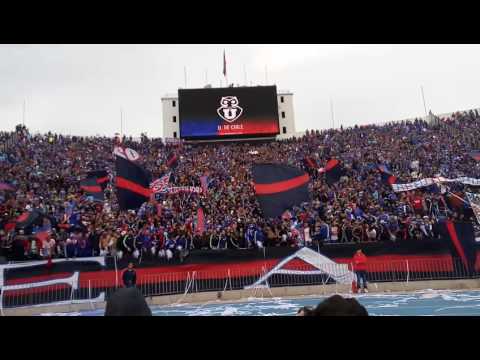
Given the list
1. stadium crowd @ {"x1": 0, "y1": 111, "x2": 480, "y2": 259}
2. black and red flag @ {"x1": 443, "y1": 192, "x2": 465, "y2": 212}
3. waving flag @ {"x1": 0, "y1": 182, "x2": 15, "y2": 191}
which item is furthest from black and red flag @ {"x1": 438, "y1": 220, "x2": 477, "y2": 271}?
waving flag @ {"x1": 0, "y1": 182, "x2": 15, "y2": 191}

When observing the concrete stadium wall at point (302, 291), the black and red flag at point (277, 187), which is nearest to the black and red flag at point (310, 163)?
the concrete stadium wall at point (302, 291)

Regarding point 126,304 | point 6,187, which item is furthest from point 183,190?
point 126,304

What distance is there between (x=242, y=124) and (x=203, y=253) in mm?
30871

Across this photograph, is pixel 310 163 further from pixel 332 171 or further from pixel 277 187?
pixel 277 187

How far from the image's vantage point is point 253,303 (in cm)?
1550

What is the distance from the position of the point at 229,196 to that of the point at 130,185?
12779mm

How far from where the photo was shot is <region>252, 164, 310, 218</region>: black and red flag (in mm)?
14258

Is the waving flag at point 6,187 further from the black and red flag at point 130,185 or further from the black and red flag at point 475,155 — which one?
the black and red flag at point 475,155

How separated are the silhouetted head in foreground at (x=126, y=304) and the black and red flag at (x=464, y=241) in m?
16.9

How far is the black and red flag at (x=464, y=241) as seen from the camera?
16.9 m

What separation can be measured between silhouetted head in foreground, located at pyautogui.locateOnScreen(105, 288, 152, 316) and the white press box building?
54.7 m

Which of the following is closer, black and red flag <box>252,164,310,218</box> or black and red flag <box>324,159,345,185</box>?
black and red flag <box>252,164,310,218</box>

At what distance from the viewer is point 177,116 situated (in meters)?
60.2

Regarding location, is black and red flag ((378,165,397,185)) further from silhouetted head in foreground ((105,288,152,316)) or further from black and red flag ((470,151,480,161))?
silhouetted head in foreground ((105,288,152,316))
